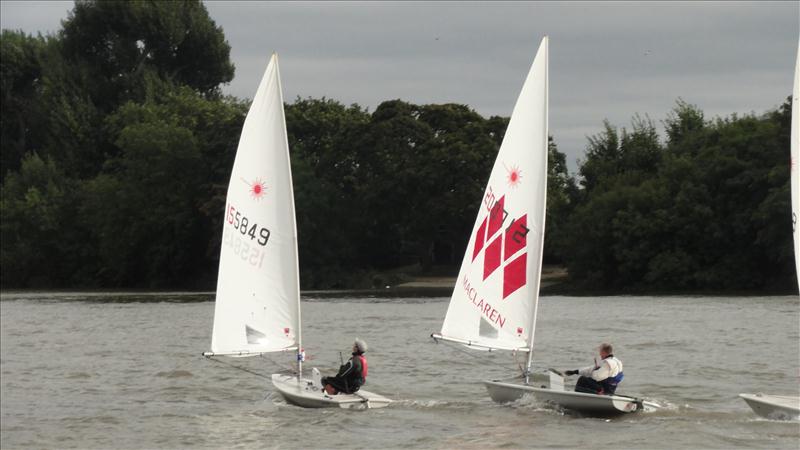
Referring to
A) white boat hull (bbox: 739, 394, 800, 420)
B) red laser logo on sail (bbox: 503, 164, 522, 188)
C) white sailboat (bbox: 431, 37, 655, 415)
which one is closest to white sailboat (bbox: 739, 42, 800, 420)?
white boat hull (bbox: 739, 394, 800, 420)

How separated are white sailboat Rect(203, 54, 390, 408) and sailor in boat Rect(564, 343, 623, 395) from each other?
437 centimetres

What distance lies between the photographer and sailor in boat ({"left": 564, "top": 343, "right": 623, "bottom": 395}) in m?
25.4

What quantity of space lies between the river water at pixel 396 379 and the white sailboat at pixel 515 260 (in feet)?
1.86

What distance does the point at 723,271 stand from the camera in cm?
7575

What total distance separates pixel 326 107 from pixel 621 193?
2227 centimetres

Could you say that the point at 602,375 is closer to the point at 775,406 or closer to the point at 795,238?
the point at 775,406

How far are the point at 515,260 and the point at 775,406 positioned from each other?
5.63 meters

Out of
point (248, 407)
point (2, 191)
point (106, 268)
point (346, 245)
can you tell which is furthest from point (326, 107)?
point (248, 407)

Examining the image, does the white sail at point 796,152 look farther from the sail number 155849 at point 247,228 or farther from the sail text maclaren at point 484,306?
the sail number 155849 at point 247,228

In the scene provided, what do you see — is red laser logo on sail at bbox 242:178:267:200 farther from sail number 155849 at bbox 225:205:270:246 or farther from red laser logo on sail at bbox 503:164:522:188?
red laser logo on sail at bbox 503:164:522:188

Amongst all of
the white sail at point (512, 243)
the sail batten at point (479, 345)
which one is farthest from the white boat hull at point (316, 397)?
the white sail at point (512, 243)

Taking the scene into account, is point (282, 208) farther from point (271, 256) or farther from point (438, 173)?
point (438, 173)

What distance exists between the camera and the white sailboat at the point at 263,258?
27.0 metres

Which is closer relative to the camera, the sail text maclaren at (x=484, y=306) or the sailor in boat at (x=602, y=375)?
the sailor in boat at (x=602, y=375)
